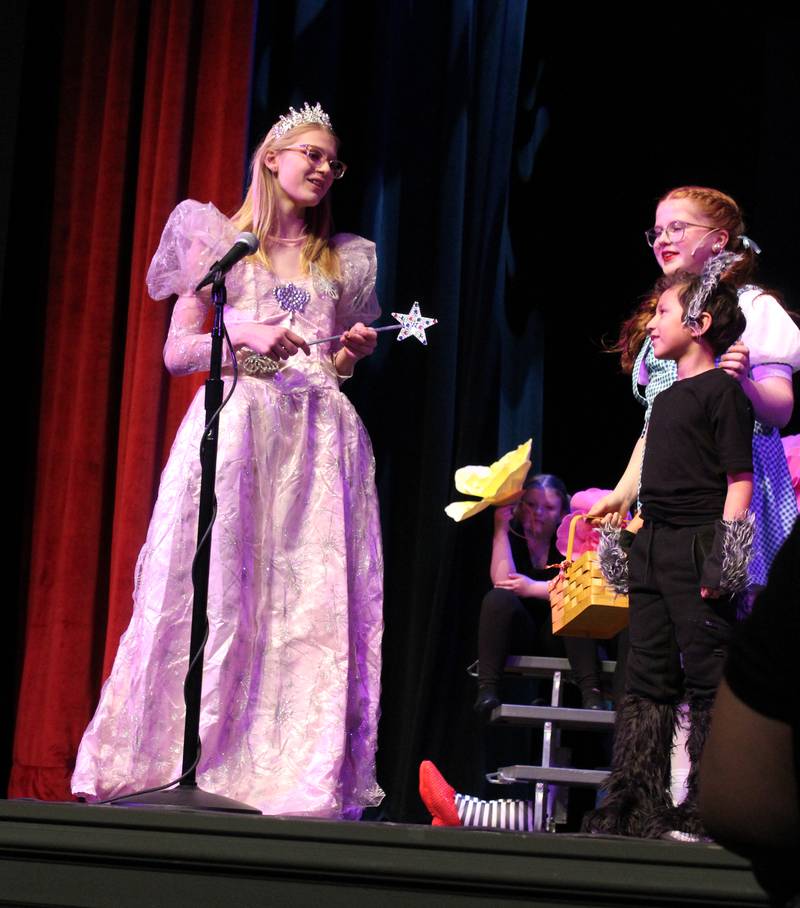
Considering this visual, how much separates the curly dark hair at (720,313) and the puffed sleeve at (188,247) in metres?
1.27

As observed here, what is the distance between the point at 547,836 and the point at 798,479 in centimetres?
179

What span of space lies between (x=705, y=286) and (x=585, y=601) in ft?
2.94

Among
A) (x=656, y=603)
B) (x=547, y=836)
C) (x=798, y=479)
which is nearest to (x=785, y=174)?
(x=798, y=479)

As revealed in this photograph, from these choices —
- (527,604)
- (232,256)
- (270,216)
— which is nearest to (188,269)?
(270,216)

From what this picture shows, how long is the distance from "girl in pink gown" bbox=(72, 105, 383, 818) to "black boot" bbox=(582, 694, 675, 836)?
2.64 ft

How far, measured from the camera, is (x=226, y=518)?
10.4ft

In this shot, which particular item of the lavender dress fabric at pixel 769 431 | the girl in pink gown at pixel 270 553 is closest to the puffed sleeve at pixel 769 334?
the lavender dress fabric at pixel 769 431

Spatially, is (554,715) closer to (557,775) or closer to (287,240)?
(557,775)

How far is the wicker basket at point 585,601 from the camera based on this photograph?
3.14 metres

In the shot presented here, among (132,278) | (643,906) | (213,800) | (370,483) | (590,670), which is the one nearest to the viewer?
(643,906)

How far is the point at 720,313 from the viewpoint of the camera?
8.88 ft

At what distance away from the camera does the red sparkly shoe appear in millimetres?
3482

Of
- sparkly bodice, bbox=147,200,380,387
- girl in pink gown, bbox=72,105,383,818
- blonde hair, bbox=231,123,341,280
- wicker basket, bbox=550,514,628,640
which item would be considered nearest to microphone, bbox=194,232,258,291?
girl in pink gown, bbox=72,105,383,818

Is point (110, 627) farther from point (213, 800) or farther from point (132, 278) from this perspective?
point (213, 800)
